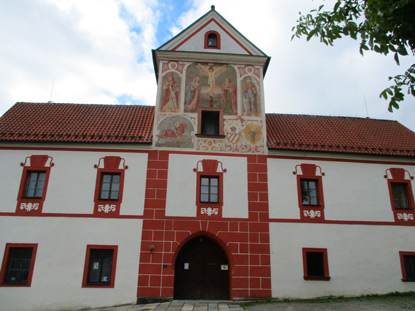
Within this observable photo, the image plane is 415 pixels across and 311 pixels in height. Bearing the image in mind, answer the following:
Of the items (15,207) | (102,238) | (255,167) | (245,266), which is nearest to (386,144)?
(255,167)

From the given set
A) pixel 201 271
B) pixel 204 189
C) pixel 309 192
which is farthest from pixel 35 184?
pixel 309 192

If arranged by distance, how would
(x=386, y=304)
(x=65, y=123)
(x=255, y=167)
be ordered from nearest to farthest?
(x=386, y=304)
(x=255, y=167)
(x=65, y=123)

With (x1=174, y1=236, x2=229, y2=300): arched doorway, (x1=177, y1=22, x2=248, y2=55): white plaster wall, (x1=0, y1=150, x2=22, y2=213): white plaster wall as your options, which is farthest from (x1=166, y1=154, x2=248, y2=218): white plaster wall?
(x1=0, y1=150, x2=22, y2=213): white plaster wall

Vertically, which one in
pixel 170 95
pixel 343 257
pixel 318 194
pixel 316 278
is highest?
pixel 170 95

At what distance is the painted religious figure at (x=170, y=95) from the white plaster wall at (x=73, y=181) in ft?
9.10

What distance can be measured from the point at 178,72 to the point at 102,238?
8996 millimetres

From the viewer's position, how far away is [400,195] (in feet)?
54.2

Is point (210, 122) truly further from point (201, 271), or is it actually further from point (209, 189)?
point (201, 271)

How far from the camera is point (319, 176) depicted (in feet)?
53.1

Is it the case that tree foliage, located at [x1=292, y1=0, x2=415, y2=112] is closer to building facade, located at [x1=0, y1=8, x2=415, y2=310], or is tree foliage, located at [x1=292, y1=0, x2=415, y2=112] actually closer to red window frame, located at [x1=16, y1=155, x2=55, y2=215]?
building facade, located at [x1=0, y1=8, x2=415, y2=310]

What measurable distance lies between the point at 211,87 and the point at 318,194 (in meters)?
7.49

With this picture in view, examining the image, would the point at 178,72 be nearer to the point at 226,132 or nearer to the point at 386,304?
the point at 226,132

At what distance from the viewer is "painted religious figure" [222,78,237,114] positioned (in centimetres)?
1703

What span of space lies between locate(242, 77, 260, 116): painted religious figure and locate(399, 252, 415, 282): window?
9.39 m
